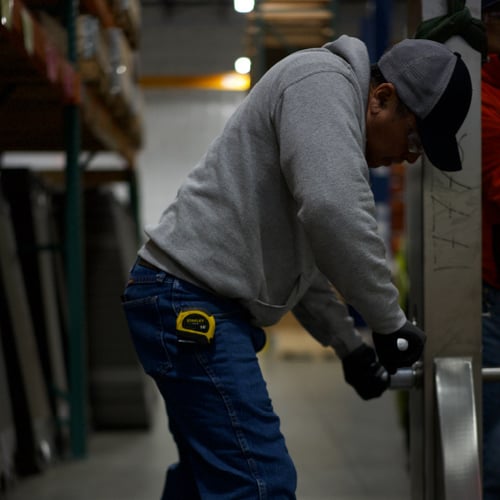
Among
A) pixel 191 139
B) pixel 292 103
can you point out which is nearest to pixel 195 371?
pixel 292 103

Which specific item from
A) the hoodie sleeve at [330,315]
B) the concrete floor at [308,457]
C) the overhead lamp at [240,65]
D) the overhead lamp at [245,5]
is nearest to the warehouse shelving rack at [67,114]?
the concrete floor at [308,457]

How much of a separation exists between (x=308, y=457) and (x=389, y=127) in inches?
129

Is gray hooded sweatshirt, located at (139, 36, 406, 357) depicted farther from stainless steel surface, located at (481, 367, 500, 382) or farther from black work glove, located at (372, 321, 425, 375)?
stainless steel surface, located at (481, 367, 500, 382)

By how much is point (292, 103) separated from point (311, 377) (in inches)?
248

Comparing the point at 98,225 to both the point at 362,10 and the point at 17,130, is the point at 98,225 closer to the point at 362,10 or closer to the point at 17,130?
the point at 17,130

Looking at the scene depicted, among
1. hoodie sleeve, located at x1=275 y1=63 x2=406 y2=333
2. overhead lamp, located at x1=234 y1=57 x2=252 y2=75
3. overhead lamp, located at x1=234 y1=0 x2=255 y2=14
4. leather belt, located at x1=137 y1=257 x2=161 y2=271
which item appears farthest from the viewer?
overhead lamp, located at x1=234 y1=57 x2=252 y2=75

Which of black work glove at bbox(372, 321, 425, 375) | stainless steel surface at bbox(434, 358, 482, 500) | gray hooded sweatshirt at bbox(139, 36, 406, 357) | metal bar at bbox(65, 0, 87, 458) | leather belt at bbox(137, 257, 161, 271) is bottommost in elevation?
metal bar at bbox(65, 0, 87, 458)

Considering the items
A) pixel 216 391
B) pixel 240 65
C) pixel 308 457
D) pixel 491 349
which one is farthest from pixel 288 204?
pixel 240 65

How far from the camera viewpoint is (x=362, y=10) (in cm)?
1538

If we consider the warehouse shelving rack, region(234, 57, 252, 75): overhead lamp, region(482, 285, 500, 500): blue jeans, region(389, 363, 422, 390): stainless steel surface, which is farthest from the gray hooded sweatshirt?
region(234, 57, 252, 75): overhead lamp

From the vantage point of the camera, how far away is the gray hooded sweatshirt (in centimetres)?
168

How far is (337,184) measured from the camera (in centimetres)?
167

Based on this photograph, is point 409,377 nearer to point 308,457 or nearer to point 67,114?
point 308,457

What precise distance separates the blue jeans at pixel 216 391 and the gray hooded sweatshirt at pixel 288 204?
0.06 metres
